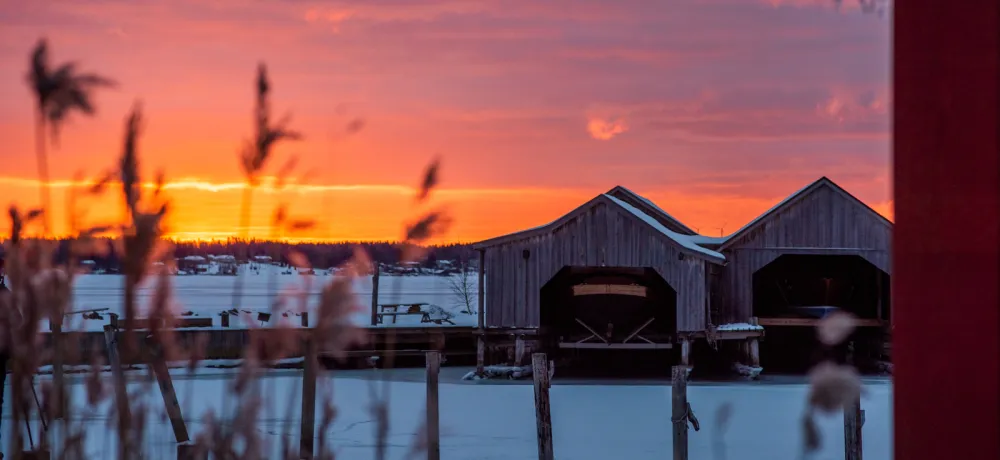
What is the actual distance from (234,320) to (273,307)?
38476mm

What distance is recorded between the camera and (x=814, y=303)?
109ft

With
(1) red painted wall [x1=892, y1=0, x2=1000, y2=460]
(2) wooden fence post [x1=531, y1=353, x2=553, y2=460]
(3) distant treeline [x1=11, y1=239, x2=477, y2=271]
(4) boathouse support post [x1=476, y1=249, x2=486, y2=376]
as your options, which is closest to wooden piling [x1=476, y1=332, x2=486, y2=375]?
(4) boathouse support post [x1=476, y1=249, x2=486, y2=376]

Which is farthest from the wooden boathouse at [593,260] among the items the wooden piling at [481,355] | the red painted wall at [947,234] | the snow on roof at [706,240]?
the red painted wall at [947,234]

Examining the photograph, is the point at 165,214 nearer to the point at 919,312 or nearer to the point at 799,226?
the point at 919,312

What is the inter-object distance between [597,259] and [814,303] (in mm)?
10077

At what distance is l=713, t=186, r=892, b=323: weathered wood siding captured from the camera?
28156 mm

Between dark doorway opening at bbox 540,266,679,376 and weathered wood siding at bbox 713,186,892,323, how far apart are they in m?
2.30

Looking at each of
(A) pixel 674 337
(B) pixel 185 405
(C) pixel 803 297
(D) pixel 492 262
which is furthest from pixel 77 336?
(C) pixel 803 297

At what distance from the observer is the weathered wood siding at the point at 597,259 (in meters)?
26.8

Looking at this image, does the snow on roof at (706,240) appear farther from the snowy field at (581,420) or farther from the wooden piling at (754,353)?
the snowy field at (581,420)

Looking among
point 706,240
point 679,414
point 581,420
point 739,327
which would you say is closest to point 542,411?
point 679,414

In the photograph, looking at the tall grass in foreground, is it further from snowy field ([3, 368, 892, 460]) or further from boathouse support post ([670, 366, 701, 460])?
boathouse support post ([670, 366, 701, 460])

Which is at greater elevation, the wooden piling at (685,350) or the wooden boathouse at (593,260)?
the wooden boathouse at (593,260)

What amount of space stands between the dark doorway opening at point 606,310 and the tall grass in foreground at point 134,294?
2582cm
